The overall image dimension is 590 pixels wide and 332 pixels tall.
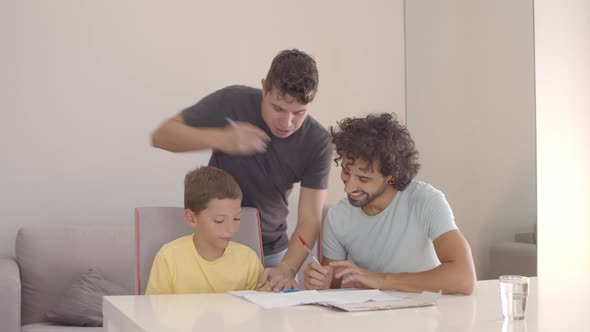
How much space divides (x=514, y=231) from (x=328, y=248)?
6.12 ft

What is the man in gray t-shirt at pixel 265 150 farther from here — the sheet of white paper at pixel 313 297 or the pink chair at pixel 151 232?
the sheet of white paper at pixel 313 297

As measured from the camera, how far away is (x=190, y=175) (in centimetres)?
265

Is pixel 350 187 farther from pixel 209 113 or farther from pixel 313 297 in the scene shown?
pixel 209 113

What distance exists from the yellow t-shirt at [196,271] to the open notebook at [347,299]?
0.31m

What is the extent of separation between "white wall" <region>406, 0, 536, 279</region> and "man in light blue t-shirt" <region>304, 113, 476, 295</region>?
5.52ft

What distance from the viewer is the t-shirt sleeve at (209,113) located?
2.85 m

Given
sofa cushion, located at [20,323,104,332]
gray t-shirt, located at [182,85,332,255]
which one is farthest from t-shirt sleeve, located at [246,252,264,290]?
sofa cushion, located at [20,323,104,332]

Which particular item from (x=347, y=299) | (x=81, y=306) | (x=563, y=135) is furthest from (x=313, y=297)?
(x=563, y=135)

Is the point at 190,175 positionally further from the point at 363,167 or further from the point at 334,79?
the point at 334,79

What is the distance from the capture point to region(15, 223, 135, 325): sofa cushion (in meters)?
Answer: 3.66

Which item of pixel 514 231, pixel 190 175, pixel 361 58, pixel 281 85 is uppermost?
pixel 361 58

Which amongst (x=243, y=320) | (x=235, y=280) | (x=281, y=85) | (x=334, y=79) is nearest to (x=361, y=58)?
(x=334, y=79)

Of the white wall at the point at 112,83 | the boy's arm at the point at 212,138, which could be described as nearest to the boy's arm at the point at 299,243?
the boy's arm at the point at 212,138

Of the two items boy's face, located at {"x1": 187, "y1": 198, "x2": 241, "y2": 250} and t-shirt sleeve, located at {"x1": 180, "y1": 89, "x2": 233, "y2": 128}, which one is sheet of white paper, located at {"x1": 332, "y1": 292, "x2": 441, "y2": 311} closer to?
boy's face, located at {"x1": 187, "y1": 198, "x2": 241, "y2": 250}
